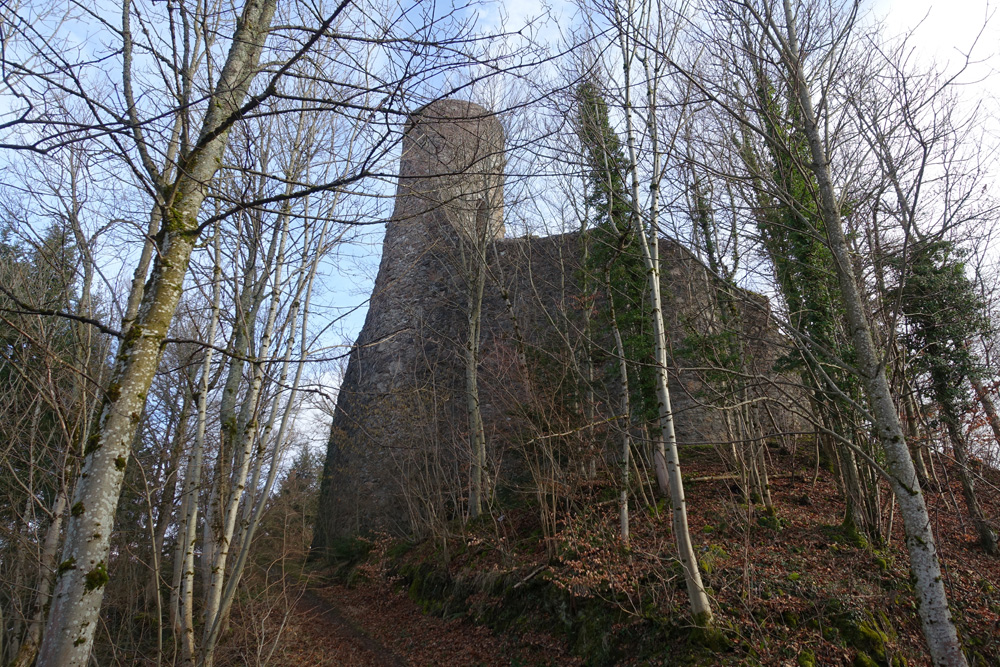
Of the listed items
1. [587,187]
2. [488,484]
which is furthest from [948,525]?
[587,187]

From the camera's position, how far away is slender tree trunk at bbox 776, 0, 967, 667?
10.5 ft

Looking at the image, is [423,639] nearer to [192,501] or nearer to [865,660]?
[192,501]

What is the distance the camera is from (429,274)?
54.7 feet

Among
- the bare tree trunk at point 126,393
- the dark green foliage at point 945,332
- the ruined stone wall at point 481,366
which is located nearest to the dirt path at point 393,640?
the ruined stone wall at point 481,366

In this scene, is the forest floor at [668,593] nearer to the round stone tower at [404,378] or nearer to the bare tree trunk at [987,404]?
the bare tree trunk at [987,404]

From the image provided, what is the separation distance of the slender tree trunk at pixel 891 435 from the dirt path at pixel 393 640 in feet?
13.2

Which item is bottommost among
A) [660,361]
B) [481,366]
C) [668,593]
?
[668,593]

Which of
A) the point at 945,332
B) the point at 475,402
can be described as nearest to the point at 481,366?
the point at 475,402

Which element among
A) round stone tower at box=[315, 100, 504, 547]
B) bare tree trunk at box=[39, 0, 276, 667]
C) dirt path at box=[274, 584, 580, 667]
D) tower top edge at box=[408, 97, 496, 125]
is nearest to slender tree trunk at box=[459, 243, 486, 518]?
round stone tower at box=[315, 100, 504, 547]

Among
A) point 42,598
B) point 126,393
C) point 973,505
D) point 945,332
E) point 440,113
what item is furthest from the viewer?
point 945,332

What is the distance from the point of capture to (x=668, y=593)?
231 inches

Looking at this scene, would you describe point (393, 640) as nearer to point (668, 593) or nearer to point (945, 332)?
point (668, 593)

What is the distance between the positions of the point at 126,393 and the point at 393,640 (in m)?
7.69

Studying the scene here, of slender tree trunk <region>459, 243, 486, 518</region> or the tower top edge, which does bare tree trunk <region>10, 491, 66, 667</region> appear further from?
slender tree trunk <region>459, 243, 486, 518</region>
